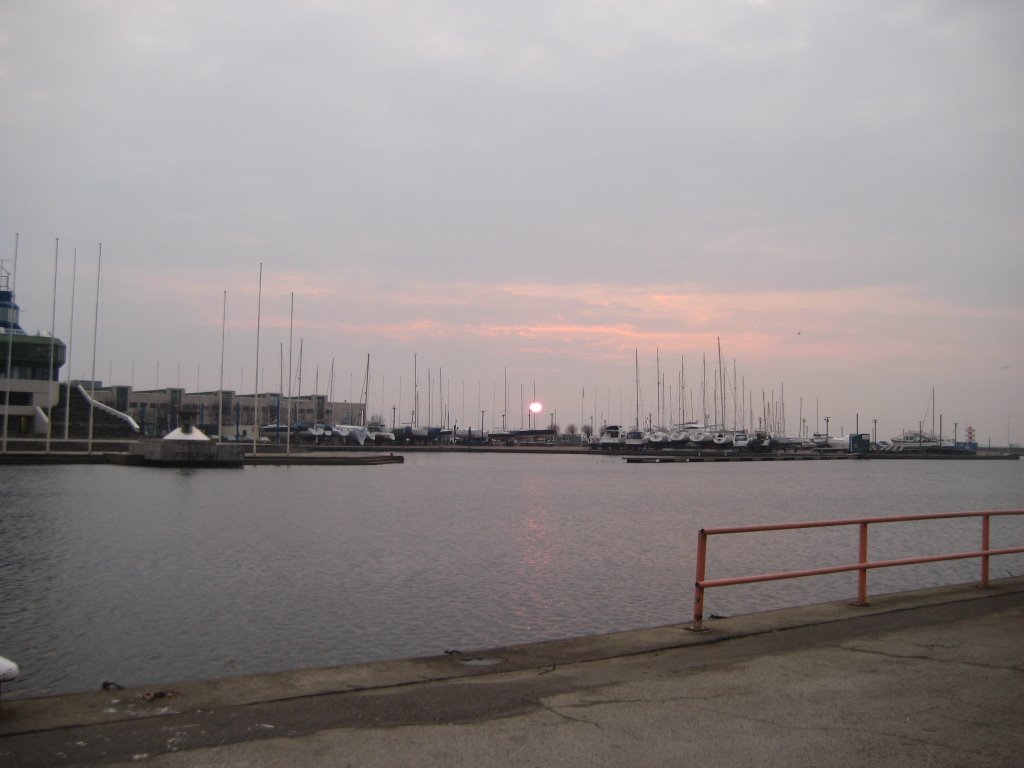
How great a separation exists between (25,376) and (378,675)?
10730cm

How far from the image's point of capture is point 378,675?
30.6 feet

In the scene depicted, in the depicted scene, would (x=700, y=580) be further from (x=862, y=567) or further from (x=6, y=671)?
(x=6, y=671)

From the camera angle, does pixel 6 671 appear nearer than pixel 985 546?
Yes

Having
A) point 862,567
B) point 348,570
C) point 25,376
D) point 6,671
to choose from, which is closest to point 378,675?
point 6,671

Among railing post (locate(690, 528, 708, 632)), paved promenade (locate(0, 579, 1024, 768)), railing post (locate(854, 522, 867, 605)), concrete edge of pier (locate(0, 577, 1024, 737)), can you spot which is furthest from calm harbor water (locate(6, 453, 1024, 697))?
paved promenade (locate(0, 579, 1024, 768))

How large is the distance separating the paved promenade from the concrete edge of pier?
0.03 meters

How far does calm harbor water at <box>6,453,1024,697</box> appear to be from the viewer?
15.0 m

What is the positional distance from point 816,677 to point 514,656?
3.49 meters

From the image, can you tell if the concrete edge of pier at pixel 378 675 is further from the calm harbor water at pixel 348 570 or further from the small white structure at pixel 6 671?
the calm harbor water at pixel 348 570

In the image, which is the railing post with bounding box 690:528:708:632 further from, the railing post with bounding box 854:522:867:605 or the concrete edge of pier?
the railing post with bounding box 854:522:867:605

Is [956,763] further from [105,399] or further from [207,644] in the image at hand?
[105,399]

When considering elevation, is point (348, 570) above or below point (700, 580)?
below

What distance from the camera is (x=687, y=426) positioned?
17938cm

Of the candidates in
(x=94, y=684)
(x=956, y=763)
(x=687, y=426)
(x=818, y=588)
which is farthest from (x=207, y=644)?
(x=687, y=426)
